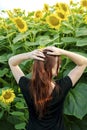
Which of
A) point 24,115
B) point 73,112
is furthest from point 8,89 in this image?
point 73,112

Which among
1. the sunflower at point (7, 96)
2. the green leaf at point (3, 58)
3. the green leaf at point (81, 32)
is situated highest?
the green leaf at point (81, 32)

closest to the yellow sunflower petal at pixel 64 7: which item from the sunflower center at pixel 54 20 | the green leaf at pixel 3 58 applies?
the sunflower center at pixel 54 20

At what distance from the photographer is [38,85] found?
3238 mm

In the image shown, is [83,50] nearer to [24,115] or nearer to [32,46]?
[32,46]

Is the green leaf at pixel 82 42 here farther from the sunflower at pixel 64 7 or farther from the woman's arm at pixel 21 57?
the woman's arm at pixel 21 57

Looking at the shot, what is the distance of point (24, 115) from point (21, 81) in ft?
1.67

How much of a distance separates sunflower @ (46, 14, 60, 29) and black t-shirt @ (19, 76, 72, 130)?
719mm

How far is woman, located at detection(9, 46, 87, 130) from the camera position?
3.20 meters

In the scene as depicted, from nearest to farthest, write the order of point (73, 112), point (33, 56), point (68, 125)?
point (33, 56)
point (73, 112)
point (68, 125)

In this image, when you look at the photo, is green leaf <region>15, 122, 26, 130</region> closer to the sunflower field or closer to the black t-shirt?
the sunflower field

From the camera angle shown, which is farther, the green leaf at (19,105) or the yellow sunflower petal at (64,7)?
the yellow sunflower petal at (64,7)

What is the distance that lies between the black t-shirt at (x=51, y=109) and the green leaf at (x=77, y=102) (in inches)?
9.9

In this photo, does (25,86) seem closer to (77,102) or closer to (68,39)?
(77,102)

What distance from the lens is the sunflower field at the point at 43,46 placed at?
3682mm
